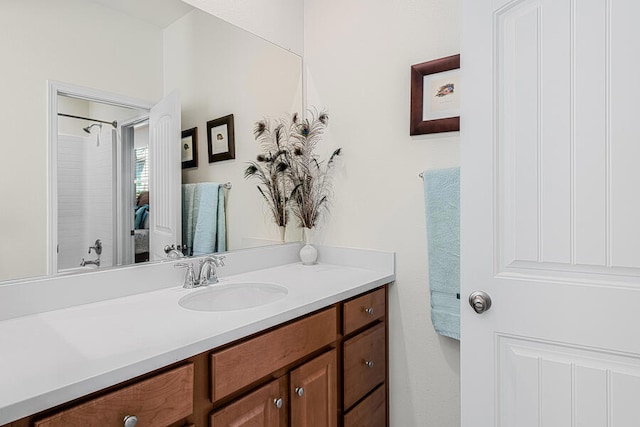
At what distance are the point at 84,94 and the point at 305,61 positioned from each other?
118 centimetres

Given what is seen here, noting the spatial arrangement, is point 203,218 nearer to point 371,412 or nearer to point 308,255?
point 308,255

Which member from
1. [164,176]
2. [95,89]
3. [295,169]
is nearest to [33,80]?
[95,89]

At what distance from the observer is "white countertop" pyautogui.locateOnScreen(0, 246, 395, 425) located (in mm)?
683

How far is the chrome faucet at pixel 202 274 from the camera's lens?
4.68 ft

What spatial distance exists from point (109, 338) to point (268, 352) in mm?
425

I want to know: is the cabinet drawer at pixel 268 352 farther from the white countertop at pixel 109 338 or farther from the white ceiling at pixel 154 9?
the white ceiling at pixel 154 9

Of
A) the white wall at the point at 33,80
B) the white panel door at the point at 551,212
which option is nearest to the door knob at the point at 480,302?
the white panel door at the point at 551,212

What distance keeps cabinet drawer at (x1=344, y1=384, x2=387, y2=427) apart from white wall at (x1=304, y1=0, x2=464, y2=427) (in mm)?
67

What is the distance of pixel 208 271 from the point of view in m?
1.47

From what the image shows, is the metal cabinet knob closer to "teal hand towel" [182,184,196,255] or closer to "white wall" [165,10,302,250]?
"teal hand towel" [182,184,196,255]

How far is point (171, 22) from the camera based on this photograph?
1438 millimetres

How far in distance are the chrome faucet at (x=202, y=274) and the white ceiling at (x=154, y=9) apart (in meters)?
0.94

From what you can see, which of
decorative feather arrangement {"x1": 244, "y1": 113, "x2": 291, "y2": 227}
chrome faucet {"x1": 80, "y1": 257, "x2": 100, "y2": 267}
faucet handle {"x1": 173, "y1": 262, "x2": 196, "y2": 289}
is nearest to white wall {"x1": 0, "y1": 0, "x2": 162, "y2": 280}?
chrome faucet {"x1": 80, "y1": 257, "x2": 100, "y2": 267}

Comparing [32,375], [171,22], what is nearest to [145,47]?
[171,22]
